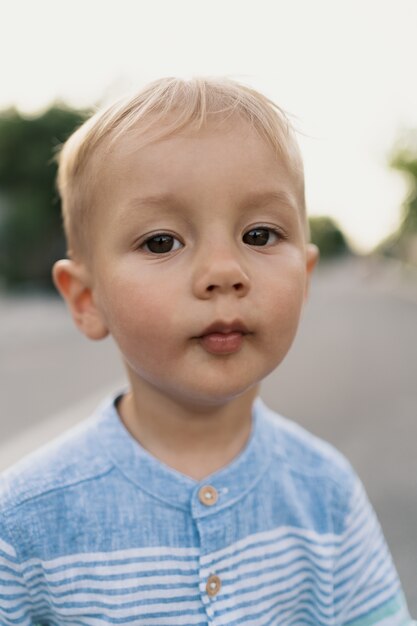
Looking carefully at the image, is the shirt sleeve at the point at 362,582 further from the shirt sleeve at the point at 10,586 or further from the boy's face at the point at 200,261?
the shirt sleeve at the point at 10,586

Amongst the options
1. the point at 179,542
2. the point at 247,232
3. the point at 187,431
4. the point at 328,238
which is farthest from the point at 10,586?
the point at 328,238

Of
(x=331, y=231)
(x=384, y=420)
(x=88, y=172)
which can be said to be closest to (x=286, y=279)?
(x=88, y=172)

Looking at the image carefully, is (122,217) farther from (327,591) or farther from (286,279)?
(327,591)

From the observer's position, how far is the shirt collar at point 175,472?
4.33 ft

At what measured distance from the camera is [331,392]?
6129mm

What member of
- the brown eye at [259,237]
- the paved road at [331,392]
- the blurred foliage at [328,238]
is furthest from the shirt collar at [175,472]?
the blurred foliage at [328,238]

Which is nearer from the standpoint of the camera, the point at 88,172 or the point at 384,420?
the point at 88,172

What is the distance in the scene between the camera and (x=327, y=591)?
138 cm

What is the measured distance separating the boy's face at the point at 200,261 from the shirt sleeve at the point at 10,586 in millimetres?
383

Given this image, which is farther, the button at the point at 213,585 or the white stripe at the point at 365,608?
the white stripe at the point at 365,608

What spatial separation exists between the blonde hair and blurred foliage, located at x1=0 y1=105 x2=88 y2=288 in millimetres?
19828

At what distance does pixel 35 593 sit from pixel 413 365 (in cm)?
681

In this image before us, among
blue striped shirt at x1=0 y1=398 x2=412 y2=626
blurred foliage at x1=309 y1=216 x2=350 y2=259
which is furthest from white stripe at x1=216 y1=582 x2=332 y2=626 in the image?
blurred foliage at x1=309 y1=216 x2=350 y2=259

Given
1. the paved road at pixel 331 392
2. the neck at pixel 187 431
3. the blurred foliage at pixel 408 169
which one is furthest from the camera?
the blurred foliage at pixel 408 169
